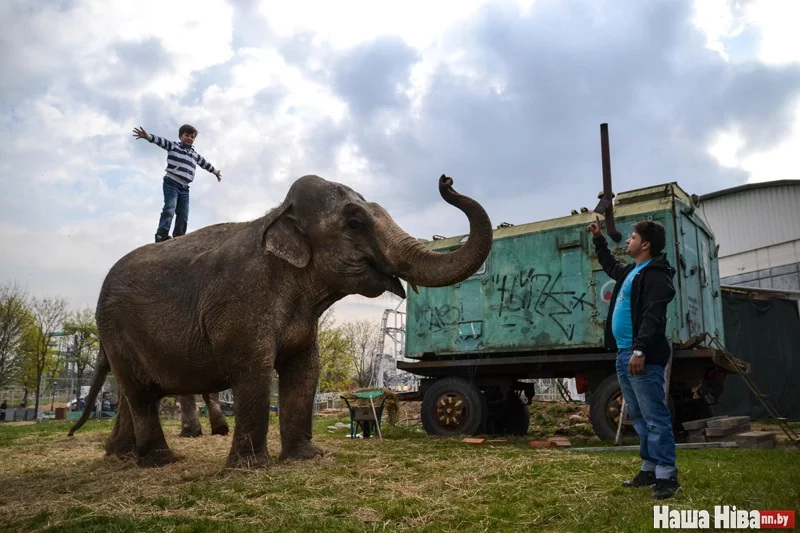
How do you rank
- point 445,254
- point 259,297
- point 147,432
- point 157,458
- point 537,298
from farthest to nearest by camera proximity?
1. point 537,298
2. point 147,432
3. point 157,458
4. point 259,297
5. point 445,254

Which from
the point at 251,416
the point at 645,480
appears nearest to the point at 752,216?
the point at 645,480

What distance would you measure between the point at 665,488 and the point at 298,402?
12.5 ft

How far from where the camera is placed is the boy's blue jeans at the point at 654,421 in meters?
4.52

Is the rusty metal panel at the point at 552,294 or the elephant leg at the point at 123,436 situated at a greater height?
the rusty metal panel at the point at 552,294

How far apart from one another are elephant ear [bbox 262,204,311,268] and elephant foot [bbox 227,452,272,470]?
6.12 ft

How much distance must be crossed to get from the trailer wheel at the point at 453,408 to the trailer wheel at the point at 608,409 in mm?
2067

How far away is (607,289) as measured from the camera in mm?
10453

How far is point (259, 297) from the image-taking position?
632cm

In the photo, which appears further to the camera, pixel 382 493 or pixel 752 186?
pixel 752 186

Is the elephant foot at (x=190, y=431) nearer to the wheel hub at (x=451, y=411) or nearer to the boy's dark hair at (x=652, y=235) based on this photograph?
the wheel hub at (x=451, y=411)

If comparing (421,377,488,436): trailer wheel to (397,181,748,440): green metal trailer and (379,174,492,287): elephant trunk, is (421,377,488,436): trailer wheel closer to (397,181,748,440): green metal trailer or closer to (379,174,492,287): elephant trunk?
(397,181,748,440): green metal trailer

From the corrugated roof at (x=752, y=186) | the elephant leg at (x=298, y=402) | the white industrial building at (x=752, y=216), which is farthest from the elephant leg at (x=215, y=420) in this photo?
the corrugated roof at (x=752, y=186)

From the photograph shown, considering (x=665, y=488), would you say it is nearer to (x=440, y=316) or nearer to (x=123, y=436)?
(x=123, y=436)

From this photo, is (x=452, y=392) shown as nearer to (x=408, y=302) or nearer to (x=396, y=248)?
(x=408, y=302)
